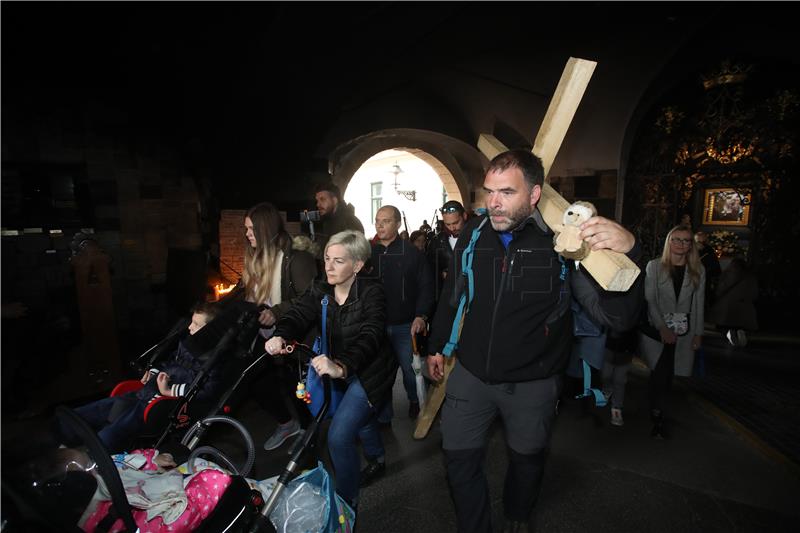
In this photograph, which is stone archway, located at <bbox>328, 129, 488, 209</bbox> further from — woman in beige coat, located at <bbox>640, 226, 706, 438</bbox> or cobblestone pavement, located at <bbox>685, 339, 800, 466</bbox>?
cobblestone pavement, located at <bbox>685, 339, 800, 466</bbox>

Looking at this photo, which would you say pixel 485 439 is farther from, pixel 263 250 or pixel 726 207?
pixel 726 207

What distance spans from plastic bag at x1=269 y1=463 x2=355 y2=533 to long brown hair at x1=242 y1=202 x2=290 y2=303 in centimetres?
Answer: 176

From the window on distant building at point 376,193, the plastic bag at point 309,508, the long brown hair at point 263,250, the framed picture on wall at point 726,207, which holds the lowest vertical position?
the plastic bag at point 309,508

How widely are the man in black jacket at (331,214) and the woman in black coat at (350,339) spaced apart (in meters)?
1.65

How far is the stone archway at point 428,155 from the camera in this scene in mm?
8055

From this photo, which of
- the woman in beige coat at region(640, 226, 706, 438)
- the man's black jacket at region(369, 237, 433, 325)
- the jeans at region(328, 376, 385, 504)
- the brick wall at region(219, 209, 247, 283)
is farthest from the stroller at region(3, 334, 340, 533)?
the brick wall at region(219, 209, 247, 283)

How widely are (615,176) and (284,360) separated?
672 centimetres

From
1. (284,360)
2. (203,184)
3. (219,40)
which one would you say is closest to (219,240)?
(203,184)

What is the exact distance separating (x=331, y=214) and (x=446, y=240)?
1414mm

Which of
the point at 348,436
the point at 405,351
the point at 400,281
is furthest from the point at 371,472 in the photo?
the point at 400,281

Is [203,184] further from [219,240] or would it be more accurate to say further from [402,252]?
[402,252]

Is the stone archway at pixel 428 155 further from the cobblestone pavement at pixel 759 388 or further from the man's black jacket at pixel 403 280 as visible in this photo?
the cobblestone pavement at pixel 759 388

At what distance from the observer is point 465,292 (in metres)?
2.29

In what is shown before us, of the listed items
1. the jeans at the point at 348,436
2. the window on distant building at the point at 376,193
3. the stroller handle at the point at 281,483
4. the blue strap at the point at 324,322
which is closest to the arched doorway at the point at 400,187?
the window on distant building at the point at 376,193
